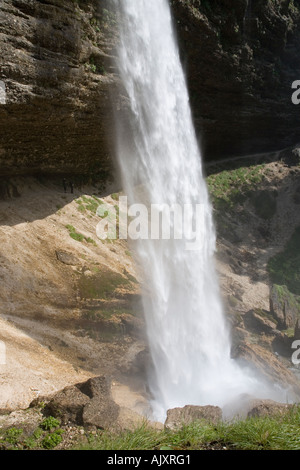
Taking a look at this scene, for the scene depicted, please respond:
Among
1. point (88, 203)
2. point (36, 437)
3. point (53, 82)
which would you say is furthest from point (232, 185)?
point (36, 437)

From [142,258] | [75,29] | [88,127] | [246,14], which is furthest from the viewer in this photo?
[246,14]

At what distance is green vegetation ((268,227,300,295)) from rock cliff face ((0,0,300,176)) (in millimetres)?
7993

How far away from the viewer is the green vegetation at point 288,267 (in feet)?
61.4

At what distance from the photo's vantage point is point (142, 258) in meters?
15.1

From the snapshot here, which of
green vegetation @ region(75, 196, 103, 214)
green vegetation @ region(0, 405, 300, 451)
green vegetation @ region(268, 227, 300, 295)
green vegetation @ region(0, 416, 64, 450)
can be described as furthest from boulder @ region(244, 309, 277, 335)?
green vegetation @ region(0, 416, 64, 450)

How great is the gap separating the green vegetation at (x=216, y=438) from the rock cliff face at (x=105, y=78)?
936 cm

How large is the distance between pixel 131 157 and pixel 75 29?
6.69 meters

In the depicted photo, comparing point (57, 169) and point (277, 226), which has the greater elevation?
point (57, 169)

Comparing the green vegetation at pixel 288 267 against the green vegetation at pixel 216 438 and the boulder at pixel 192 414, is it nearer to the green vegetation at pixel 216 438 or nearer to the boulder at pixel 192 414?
the boulder at pixel 192 414

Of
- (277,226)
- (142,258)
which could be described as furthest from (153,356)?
(277,226)

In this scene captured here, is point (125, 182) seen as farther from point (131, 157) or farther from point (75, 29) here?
point (75, 29)

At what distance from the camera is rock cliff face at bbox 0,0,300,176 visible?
10.2 meters

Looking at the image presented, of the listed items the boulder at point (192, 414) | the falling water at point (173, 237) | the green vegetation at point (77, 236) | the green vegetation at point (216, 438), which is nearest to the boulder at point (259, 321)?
the falling water at point (173, 237)
